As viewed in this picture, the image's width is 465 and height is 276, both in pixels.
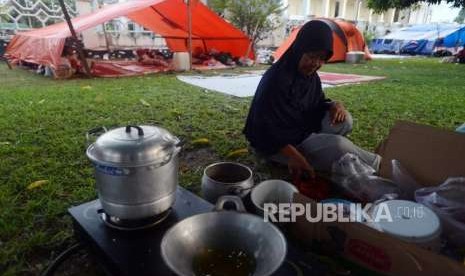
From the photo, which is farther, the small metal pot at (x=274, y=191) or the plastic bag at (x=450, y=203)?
the small metal pot at (x=274, y=191)

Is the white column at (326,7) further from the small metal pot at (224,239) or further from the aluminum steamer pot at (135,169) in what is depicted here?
the small metal pot at (224,239)

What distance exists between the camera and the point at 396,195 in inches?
65.4

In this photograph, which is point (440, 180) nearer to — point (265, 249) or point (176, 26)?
point (265, 249)

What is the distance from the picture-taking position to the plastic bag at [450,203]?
135 centimetres

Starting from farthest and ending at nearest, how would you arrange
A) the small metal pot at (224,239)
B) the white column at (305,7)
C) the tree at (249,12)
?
the white column at (305,7)
the tree at (249,12)
the small metal pot at (224,239)

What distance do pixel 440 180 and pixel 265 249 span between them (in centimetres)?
115

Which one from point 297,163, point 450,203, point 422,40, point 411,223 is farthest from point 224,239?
point 422,40

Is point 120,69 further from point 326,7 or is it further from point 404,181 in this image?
point 326,7

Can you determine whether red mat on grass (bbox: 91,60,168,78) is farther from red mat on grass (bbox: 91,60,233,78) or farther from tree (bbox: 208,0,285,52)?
tree (bbox: 208,0,285,52)

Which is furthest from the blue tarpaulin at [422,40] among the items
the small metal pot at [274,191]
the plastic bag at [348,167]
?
the small metal pot at [274,191]

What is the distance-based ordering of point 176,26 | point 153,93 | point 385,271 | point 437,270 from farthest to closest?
1. point 176,26
2. point 153,93
3. point 385,271
4. point 437,270

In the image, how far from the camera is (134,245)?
3.98ft

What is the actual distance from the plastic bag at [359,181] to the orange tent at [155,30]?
623 centimetres

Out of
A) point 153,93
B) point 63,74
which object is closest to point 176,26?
point 63,74
